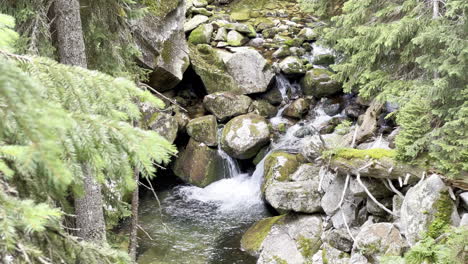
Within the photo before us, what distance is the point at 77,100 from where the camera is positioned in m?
1.99

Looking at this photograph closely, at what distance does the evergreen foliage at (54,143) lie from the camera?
129cm

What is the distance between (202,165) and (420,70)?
7.67m

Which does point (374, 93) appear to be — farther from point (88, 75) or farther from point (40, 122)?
point (40, 122)

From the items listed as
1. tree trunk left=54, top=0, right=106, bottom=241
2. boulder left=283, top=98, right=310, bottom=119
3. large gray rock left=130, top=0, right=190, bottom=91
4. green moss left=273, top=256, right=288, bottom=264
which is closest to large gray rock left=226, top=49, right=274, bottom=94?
boulder left=283, top=98, right=310, bottom=119

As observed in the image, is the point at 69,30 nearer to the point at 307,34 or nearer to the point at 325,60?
the point at 325,60

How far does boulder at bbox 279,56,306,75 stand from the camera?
1461 centimetres

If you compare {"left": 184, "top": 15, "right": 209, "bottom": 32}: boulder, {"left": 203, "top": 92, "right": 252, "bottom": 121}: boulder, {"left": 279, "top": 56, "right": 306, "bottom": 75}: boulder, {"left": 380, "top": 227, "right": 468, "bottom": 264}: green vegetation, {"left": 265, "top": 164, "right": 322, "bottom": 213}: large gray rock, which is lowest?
{"left": 265, "top": 164, "right": 322, "bottom": 213}: large gray rock

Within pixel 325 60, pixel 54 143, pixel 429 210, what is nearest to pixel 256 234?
pixel 429 210

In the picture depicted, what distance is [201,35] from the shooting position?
15.9 meters

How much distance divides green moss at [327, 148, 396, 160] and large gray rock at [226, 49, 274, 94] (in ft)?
24.4

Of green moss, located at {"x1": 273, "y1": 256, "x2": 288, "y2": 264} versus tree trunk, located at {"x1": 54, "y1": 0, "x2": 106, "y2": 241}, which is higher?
tree trunk, located at {"x1": 54, "y1": 0, "x2": 106, "y2": 241}

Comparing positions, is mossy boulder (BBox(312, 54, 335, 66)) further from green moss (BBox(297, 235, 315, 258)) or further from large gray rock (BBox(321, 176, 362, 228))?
green moss (BBox(297, 235, 315, 258))

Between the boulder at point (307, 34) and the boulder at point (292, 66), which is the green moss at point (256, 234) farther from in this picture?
the boulder at point (307, 34)

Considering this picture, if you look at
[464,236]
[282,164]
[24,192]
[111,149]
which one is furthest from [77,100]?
[282,164]
